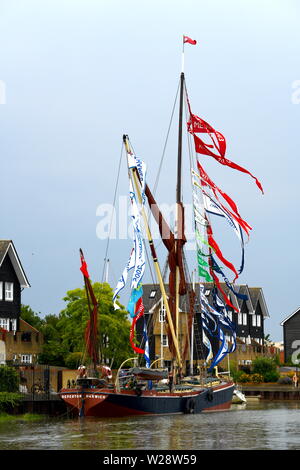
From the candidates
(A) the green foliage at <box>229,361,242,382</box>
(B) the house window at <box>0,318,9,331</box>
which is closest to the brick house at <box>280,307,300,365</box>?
(A) the green foliage at <box>229,361,242,382</box>

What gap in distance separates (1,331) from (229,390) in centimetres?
1951

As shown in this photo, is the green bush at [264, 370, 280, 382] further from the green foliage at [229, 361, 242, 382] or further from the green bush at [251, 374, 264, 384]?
the green foliage at [229, 361, 242, 382]

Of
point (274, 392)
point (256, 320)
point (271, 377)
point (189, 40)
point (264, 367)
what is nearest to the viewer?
point (189, 40)

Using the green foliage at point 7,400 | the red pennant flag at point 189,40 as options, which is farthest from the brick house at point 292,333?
the green foliage at point 7,400

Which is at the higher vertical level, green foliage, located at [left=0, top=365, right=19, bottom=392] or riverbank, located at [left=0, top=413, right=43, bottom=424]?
green foliage, located at [left=0, top=365, right=19, bottom=392]

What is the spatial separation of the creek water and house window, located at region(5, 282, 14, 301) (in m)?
24.9

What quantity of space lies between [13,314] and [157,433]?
38.3m

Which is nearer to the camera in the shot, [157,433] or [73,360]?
[157,433]

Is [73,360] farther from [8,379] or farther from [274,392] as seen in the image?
[274,392]

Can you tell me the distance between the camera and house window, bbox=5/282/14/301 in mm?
84250

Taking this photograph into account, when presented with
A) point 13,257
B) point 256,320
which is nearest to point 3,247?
point 13,257

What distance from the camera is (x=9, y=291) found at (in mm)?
84688

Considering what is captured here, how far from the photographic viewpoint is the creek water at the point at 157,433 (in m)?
42.4
